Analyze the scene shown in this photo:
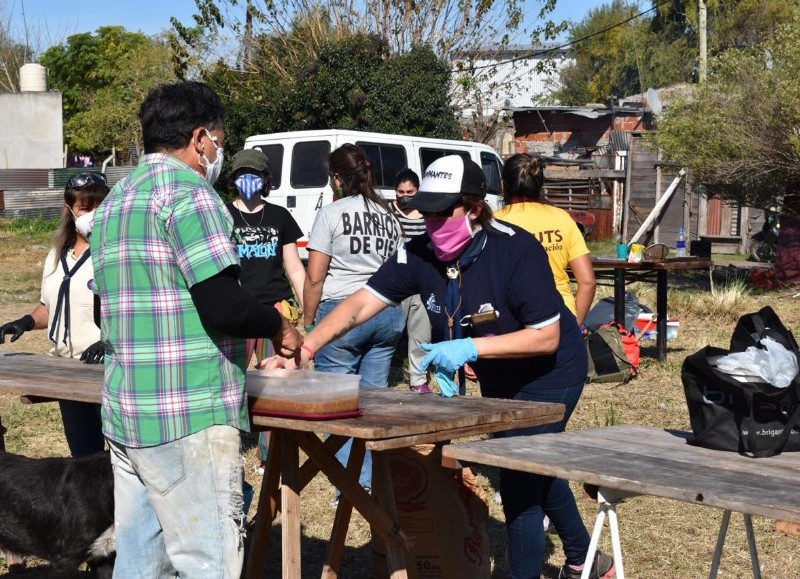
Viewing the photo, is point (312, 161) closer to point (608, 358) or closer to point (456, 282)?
point (608, 358)

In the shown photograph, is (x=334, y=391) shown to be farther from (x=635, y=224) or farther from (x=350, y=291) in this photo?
(x=635, y=224)

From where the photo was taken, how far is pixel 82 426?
16.2 feet

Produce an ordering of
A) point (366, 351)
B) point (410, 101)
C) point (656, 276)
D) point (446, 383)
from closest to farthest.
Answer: point (446, 383)
point (366, 351)
point (656, 276)
point (410, 101)

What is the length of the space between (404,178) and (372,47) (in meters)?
15.4

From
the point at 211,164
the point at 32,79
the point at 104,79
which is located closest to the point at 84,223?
the point at 211,164

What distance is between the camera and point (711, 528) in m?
5.45

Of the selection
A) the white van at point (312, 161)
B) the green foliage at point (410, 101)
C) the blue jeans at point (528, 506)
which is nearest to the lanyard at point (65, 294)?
the blue jeans at point (528, 506)

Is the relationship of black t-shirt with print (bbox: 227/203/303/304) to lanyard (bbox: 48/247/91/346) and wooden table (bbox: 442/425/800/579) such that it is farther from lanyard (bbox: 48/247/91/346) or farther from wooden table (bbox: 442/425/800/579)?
wooden table (bbox: 442/425/800/579)

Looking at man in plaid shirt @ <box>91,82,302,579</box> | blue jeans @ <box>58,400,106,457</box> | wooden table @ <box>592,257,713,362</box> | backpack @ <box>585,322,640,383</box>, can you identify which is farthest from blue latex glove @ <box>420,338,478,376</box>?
wooden table @ <box>592,257,713,362</box>

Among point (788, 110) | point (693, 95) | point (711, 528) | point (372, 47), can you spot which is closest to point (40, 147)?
point (372, 47)

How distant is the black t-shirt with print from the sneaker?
2372 millimetres

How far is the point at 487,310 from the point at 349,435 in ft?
2.50

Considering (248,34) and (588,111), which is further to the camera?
(588,111)

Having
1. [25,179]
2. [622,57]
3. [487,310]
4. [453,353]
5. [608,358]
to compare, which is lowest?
[608,358]
